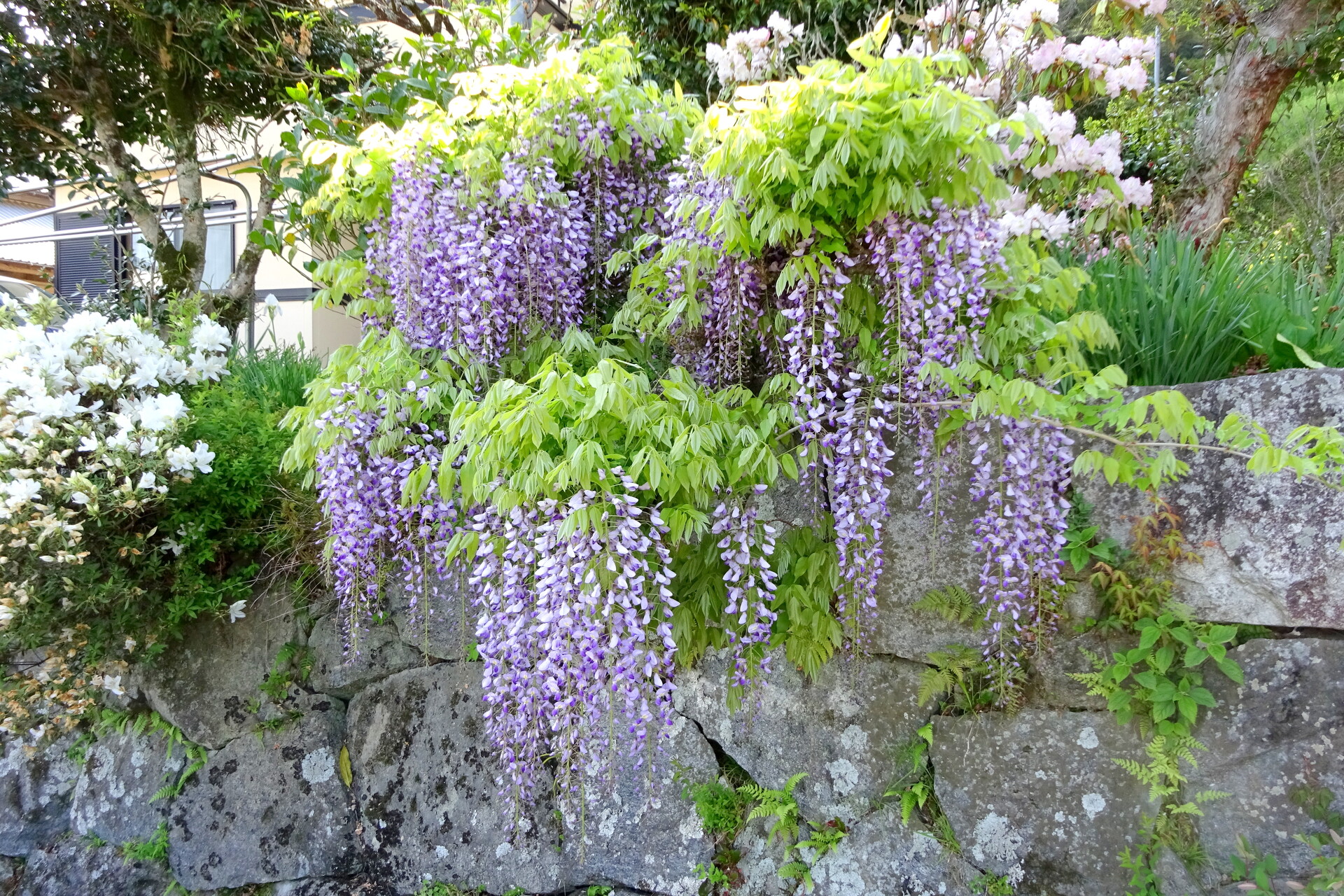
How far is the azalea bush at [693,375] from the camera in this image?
1895 millimetres

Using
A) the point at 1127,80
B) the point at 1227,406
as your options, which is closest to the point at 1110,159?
the point at 1127,80

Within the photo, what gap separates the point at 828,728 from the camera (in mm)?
2625

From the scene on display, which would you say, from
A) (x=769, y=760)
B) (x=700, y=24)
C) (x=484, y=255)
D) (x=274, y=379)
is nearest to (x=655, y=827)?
(x=769, y=760)

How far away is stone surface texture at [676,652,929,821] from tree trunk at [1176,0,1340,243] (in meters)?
2.64

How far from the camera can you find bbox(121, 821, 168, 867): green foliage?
3.41 m

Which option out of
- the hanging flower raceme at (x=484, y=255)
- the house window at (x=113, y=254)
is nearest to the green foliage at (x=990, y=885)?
the hanging flower raceme at (x=484, y=255)

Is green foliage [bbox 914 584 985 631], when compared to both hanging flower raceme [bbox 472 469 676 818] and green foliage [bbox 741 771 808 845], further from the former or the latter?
hanging flower raceme [bbox 472 469 676 818]

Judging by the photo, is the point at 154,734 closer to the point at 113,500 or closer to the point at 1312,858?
the point at 113,500

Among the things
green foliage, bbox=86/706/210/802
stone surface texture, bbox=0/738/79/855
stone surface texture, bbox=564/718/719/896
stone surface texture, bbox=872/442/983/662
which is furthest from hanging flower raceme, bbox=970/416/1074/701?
stone surface texture, bbox=0/738/79/855

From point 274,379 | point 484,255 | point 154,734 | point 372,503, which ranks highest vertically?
point 484,255

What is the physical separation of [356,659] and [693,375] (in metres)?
1.93

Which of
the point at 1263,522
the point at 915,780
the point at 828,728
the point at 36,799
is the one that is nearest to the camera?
the point at 1263,522

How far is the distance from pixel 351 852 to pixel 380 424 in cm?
202

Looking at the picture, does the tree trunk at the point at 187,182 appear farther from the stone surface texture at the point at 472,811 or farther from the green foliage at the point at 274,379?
the stone surface texture at the point at 472,811
